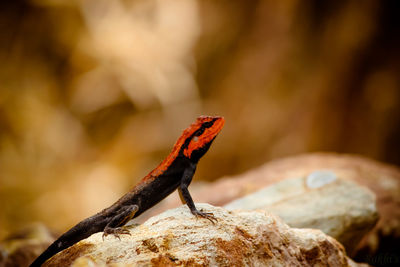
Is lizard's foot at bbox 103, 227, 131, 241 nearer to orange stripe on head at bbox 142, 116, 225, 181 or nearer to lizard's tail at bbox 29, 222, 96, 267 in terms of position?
lizard's tail at bbox 29, 222, 96, 267

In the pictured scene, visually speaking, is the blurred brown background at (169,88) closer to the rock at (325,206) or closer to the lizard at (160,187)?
the rock at (325,206)

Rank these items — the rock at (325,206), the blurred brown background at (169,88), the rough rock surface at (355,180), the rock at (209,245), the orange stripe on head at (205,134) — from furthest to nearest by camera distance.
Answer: the blurred brown background at (169,88) → the rough rock surface at (355,180) → the rock at (325,206) → the orange stripe on head at (205,134) → the rock at (209,245)

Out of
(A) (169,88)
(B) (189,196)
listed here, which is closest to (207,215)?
(B) (189,196)

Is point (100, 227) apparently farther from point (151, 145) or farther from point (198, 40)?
point (198, 40)

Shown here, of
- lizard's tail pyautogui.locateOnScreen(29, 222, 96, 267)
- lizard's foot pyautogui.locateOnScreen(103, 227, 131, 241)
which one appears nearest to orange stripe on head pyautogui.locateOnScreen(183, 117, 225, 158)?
lizard's foot pyautogui.locateOnScreen(103, 227, 131, 241)

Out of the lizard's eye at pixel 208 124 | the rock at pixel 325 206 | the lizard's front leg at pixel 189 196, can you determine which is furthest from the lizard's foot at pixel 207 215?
the rock at pixel 325 206

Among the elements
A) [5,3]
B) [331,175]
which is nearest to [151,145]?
[5,3]

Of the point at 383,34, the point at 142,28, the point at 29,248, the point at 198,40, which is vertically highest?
the point at 142,28
